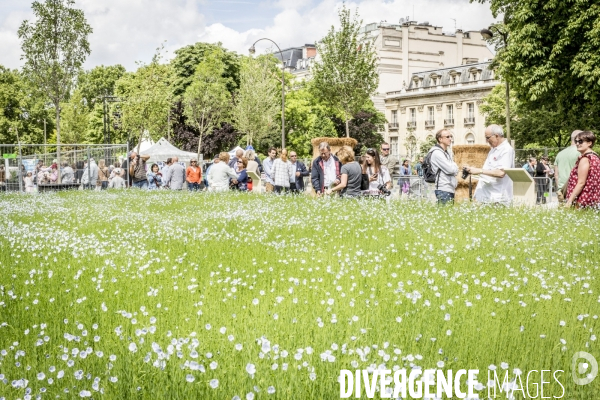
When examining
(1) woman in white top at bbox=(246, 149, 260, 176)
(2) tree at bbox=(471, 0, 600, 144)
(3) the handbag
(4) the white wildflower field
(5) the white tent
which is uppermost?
(2) tree at bbox=(471, 0, 600, 144)

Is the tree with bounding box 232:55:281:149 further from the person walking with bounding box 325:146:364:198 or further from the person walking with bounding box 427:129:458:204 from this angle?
the person walking with bounding box 427:129:458:204

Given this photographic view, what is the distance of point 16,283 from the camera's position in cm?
679

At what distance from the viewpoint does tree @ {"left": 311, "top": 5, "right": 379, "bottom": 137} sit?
46.5 metres

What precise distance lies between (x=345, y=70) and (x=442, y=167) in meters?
36.7

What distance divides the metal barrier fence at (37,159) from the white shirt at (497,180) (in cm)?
2058

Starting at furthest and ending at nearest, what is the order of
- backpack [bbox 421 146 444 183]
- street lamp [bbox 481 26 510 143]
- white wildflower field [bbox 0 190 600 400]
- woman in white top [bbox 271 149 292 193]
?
1. street lamp [bbox 481 26 510 143]
2. woman in white top [bbox 271 149 292 193]
3. backpack [bbox 421 146 444 183]
4. white wildflower field [bbox 0 190 600 400]

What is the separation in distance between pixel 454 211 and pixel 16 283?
762 centimetres

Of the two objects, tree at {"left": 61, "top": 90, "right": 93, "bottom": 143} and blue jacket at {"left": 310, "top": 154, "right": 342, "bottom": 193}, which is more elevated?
tree at {"left": 61, "top": 90, "right": 93, "bottom": 143}

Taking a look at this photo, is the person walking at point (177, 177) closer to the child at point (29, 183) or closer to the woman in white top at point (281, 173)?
the woman in white top at point (281, 173)

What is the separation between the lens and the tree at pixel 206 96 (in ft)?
194

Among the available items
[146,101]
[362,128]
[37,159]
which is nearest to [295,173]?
[37,159]

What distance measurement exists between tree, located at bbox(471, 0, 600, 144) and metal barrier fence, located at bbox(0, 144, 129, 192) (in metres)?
18.8

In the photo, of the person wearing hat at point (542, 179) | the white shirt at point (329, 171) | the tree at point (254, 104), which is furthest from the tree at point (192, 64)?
the white shirt at point (329, 171)

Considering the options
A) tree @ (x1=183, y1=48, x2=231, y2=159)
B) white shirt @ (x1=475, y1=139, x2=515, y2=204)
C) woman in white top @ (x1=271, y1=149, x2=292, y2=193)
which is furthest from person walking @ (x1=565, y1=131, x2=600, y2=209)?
tree @ (x1=183, y1=48, x2=231, y2=159)
